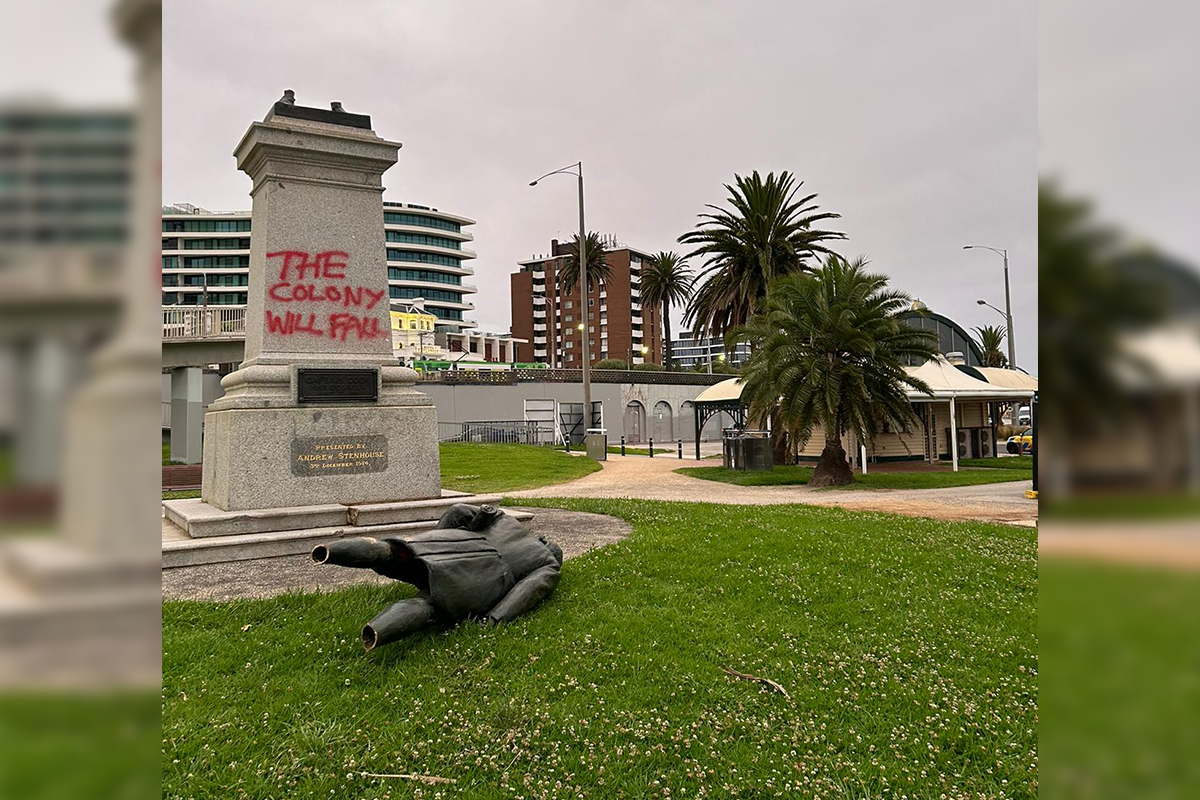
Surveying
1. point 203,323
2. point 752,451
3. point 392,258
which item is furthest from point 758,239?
point 392,258

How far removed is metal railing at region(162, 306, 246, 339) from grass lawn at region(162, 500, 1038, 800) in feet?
82.2

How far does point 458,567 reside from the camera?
208 inches

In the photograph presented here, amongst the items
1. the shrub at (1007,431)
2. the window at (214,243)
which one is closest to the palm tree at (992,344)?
the shrub at (1007,431)

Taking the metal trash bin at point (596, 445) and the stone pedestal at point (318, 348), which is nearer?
the stone pedestal at point (318, 348)

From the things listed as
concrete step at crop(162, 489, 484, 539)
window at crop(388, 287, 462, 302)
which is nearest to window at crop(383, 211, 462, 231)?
window at crop(388, 287, 462, 302)

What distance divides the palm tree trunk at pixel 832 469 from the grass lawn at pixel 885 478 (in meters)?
0.33

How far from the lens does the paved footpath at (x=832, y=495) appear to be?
44.5ft

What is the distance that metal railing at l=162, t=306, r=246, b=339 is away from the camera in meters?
27.4

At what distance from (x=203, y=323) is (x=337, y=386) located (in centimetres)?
2328
